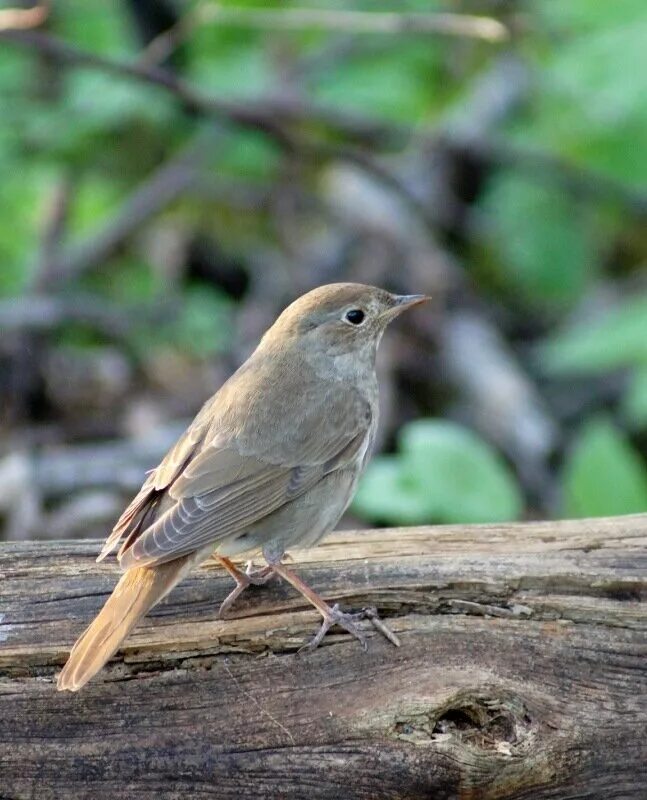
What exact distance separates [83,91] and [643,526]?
5114 millimetres

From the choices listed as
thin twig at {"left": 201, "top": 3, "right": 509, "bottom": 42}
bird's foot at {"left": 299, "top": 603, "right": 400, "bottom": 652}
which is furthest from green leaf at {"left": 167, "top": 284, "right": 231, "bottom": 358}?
bird's foot at {"left": 299, "top": 603, "right": 400, "bottom": 652}

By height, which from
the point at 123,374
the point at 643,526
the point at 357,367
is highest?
the point at 357,367

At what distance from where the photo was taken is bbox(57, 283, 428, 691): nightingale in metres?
3.55

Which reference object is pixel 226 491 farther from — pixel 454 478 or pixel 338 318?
pixel 454 478

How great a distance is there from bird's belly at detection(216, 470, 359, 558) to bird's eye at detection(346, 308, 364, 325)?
0.82 metres

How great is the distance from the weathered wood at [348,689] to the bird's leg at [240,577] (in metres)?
0.04

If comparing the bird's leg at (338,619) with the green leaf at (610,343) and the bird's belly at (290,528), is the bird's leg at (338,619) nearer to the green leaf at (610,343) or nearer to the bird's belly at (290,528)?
the bird's belly at (290,528)

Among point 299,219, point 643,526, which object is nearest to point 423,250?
point 299,219

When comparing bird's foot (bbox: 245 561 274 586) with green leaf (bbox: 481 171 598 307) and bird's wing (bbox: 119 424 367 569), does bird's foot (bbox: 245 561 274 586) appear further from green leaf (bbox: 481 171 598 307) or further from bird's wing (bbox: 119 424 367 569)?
green leaf (bbox: 481 171 598 307)

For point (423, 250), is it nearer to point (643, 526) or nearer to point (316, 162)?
point (316, 162)

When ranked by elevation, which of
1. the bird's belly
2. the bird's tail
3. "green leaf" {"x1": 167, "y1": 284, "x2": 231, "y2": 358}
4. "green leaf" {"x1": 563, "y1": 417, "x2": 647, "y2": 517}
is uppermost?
the bird's tail

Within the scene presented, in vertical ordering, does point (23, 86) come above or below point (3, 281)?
above

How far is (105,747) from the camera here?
10.5 feet

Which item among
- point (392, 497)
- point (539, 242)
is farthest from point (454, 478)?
point (539, 242)
